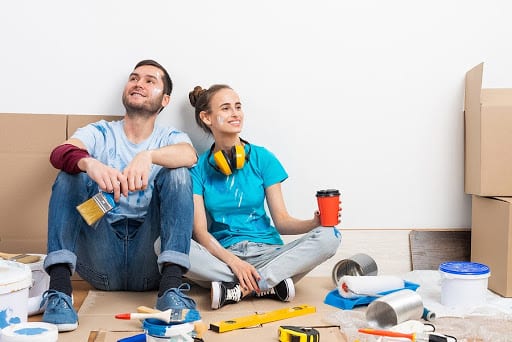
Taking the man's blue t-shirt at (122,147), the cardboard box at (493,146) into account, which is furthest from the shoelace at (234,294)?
the cardboard box at (493,146)

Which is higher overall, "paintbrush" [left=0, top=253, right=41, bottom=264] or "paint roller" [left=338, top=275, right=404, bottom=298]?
"paintbrush" [left=0, top=253, right=41, bottom=264]

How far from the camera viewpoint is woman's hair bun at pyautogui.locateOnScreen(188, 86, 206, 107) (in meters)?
2.67

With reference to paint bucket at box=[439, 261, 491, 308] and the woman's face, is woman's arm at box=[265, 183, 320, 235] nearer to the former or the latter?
the woman's face

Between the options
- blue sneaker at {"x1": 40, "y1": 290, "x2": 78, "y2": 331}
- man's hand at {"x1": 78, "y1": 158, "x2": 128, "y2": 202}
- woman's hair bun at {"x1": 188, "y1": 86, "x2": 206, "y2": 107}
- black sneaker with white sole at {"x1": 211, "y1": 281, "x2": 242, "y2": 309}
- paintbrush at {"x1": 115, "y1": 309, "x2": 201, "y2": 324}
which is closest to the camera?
paintbrush at {"x1": 115, "y1": 309, "x2": 201, "y2": 324}

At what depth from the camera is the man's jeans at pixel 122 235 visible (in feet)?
7.05

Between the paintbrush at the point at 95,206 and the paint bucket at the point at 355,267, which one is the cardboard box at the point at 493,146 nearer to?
the paint bucket at the point at 355,267

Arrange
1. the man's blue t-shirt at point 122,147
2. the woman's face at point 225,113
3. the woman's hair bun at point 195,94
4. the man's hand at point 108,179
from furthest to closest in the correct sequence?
the woman's hair bun at point 195,94, the woman's face at point 225,113, the man's blue t-shirt at point 122,147, the man's hand at point 108,179

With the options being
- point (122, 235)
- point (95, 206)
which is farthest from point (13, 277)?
point (122, 235)

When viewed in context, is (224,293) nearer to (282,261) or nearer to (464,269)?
(282,261)

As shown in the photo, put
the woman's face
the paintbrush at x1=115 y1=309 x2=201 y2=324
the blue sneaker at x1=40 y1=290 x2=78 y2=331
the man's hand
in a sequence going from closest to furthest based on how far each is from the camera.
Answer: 1. the paintbrush at x1=115 y1=309 x2=201 y2=324
2. the blue sneaker at x1=40 y1=290 x2=78 y2=331
3. the man's hand
4. the woman's face

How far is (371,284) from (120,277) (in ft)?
2.72

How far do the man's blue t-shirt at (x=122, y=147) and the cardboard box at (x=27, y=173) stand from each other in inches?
8.7

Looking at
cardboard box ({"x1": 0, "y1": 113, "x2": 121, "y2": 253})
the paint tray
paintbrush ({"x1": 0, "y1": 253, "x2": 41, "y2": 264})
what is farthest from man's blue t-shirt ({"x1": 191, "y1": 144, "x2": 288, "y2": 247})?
paintbrush ({"x1": 0, "y1": 253, "x2": 41, "y2": 264})

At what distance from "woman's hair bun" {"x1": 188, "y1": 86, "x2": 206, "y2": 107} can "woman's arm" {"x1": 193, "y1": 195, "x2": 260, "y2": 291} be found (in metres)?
0.38
